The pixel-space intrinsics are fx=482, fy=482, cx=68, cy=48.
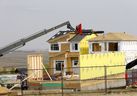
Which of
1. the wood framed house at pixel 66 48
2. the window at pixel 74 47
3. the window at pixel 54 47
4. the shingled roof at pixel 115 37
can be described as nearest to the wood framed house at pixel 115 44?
the shingled roof at pixel 115 37

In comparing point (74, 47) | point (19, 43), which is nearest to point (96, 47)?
point (74, 47)

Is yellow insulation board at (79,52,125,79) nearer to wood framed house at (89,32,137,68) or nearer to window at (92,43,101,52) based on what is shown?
wood framed house at (89,32,137,68)

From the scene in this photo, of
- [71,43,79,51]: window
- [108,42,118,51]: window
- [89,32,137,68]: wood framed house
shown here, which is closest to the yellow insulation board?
[89,32,137,68]: wood framed house

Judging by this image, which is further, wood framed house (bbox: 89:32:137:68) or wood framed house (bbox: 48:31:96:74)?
wood framed house (bbox: 48:31:96:74)

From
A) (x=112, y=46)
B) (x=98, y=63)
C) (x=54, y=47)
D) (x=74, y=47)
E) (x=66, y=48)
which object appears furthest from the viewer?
(x=54, y=47)

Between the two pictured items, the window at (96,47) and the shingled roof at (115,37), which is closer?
the shingled roof at (115,37)

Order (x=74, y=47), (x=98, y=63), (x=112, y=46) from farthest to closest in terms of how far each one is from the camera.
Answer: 1. (x=74, y=47)
2. (x=112, y=46)
3. (x=98, y=63)

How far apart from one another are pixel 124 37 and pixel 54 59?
965 centimetres

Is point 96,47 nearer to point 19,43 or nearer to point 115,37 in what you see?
point 115,37

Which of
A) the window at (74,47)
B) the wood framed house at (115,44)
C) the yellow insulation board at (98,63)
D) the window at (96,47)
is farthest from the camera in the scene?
the window at (74,47)

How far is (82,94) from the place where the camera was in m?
29.4

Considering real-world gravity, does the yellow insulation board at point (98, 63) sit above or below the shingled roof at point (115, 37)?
below

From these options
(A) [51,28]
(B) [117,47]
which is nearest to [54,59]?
(B) [117,47]

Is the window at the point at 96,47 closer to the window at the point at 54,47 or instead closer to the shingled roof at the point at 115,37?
the shingled roof at the point at 115,37
